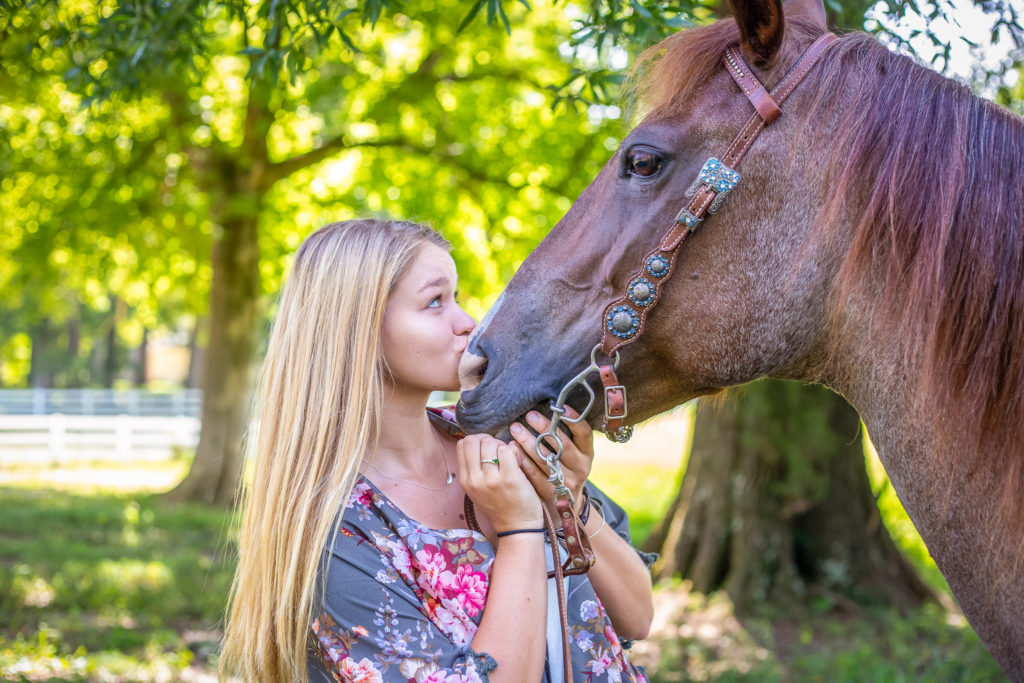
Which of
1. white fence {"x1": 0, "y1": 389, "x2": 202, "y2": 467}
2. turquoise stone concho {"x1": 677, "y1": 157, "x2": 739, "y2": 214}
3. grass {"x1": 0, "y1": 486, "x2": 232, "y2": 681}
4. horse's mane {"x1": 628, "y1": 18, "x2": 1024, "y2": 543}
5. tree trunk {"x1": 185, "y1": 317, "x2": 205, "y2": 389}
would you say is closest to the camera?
horse's mane {"x1": 628, "y1": 18, "x2": 1024, "y2": 543}

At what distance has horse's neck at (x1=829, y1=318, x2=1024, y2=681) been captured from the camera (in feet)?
4.87

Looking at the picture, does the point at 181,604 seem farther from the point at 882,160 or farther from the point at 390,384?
the point at 882,160

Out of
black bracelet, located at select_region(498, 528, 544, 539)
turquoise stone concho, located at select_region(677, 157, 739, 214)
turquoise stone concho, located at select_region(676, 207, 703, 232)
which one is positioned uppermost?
turquoise stone concho, located at select_region(677, 157, 739, 214)

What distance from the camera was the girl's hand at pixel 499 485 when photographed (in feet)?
5.60

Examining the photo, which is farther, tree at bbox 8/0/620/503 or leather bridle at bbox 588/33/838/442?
tree at bbox 8/0/620/503

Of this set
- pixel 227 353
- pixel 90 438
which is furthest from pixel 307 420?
pixel 90 438

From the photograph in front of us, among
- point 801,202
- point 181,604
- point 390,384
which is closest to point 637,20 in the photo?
point 801,202

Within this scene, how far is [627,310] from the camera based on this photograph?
1.67 m

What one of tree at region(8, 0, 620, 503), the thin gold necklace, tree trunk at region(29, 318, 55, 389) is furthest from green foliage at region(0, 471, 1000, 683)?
tree trunk at region(29, 318, 55, 389)

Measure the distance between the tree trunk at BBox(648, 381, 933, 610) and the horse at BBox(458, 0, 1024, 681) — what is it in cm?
460

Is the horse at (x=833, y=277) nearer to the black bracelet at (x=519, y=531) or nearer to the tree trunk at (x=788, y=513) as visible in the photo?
the black bracelet at (x=519, y=531)

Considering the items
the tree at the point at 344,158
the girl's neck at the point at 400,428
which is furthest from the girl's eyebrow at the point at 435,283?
the tree at the point at 344,158

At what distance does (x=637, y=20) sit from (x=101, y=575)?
6.13 m

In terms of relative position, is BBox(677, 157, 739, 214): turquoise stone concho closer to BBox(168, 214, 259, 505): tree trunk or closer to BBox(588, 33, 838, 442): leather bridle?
BBox(588, 33, 838, 442): leather bridle
